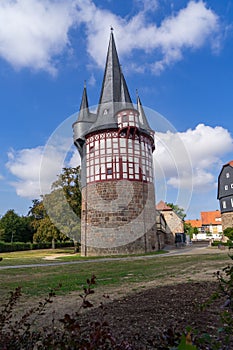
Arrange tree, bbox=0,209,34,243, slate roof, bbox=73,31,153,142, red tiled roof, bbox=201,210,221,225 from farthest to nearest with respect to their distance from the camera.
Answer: red tiled roof, bbox=201,210,221,225 → tree, bbox=0,209,34,243 → slate roof, bbox=73,31,153,142

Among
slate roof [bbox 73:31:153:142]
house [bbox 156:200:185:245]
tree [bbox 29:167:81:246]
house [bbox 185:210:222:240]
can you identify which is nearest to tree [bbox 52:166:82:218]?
tree [bbox 29:167:81:246]

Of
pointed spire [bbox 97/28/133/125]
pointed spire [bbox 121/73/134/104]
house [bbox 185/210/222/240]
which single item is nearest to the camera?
pointed spire [bbox 97/28/133/125]

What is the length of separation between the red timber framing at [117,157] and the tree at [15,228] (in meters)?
25.8

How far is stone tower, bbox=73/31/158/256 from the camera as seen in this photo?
2064cm

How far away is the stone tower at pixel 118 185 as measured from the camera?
20.6 m

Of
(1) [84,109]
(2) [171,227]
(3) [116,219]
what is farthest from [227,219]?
(1) [84,109]

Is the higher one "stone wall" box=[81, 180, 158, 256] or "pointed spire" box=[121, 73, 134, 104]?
"pointed spire" box=[121, 73, 134, 104]

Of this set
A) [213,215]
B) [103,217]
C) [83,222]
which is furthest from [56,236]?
[213,215]

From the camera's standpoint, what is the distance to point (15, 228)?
143 feet

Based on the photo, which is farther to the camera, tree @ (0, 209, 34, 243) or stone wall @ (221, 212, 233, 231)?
tree @ (0, 209, 34, 243)

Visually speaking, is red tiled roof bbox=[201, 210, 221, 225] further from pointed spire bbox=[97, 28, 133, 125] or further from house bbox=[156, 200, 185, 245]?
pointed spire bbox=[97, 28, 133, 125]

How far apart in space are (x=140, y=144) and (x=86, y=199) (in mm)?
5939

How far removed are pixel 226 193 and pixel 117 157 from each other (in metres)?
18.2

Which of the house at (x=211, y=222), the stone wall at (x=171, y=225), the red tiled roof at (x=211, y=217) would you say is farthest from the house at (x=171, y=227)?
the red tiled roof at (x=211, y=217)
